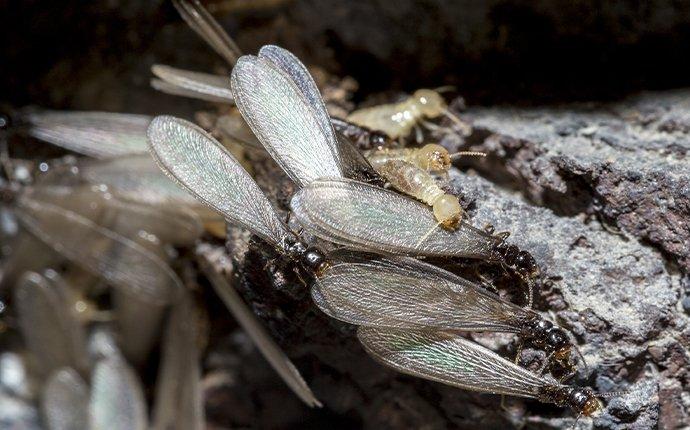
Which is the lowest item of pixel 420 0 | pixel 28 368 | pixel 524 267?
pixel 28 368

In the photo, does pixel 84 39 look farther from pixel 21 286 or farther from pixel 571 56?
pixel 571 56

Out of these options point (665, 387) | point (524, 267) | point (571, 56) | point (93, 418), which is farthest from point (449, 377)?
point (93, 418)

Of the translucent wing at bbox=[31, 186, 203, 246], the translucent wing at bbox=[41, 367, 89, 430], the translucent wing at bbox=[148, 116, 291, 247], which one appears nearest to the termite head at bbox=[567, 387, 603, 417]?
the translucent wing at bbox=[148, 116, 291, 247]

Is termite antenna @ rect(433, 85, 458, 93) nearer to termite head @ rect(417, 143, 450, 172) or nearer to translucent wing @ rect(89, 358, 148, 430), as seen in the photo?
termite head @ rect(417, 143, 450, 172)

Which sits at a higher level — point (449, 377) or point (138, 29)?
point (138, 29)

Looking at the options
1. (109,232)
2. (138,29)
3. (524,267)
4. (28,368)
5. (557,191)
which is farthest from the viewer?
(28,368)

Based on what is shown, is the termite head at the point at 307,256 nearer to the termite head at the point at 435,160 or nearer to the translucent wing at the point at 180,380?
the termite head at the point at 435,160

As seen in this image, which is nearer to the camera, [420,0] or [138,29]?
[420,0]
